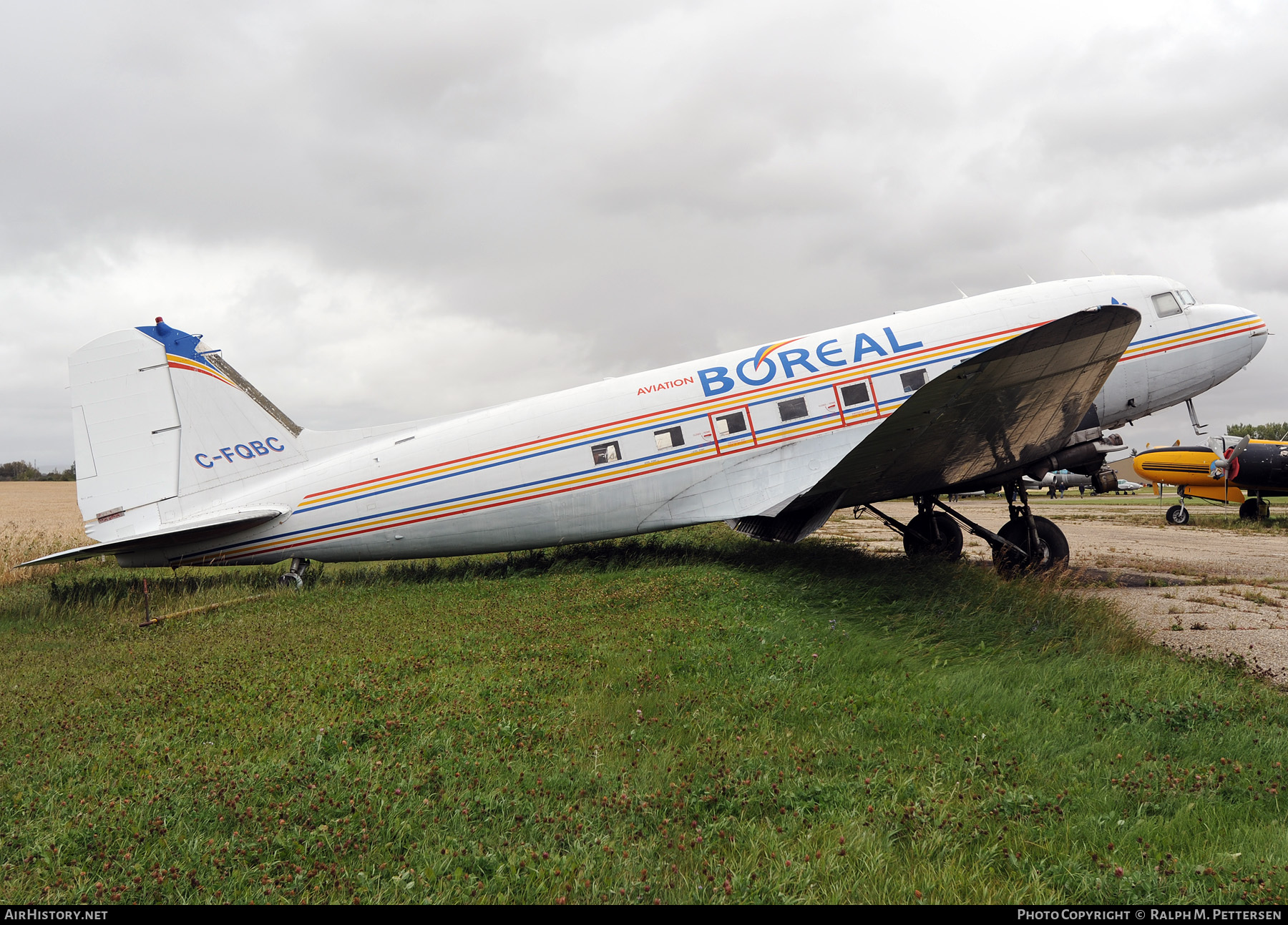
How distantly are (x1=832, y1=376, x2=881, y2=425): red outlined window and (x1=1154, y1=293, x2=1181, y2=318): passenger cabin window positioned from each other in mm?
5476

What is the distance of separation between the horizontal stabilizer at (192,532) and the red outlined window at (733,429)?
7.13 meters

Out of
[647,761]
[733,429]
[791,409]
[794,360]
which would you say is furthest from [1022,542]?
[647,761]

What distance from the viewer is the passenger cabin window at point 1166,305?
11.6m

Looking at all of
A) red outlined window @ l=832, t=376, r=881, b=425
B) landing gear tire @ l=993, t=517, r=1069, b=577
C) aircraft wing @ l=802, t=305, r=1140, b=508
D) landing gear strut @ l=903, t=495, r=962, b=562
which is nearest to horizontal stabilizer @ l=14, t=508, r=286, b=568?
aircraft wing @ l=802, t=305, r=1140, b=508

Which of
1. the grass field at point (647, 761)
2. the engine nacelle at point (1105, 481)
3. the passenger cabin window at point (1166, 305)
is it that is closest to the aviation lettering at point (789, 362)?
the engine nacelle at point (1105, 481)

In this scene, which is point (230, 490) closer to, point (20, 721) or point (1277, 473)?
point (20, 721)

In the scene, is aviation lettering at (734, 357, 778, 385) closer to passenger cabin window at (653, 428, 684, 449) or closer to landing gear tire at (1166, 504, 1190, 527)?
passenger cabin window at (653, 428, 684, 449)

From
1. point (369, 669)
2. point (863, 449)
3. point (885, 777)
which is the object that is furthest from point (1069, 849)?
point (863, 449)

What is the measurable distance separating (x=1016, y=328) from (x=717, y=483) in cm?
560

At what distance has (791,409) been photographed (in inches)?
429

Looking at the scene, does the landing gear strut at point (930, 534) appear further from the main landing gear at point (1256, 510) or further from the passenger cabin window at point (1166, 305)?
the main landing gear at point (1256, 510)

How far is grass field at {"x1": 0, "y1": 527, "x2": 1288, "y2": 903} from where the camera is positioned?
302cm
